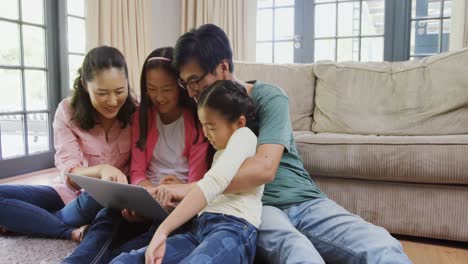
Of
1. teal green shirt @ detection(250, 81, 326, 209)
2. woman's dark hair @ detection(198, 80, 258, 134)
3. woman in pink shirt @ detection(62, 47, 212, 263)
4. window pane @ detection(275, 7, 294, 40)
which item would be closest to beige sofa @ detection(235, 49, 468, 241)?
teal green shirt @ detection(250, 81, 326, 209)

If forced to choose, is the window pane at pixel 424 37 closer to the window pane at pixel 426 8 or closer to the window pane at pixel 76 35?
the window pane at pixel 426 8

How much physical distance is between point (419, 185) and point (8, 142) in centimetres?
270

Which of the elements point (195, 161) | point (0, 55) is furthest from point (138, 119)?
point (0, 55)

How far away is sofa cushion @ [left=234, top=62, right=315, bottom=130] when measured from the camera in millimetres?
2316

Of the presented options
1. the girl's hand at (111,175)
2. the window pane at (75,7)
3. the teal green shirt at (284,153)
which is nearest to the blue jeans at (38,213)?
the girl's hand at (111,175)

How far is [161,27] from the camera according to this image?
408 cm

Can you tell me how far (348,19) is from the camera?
3.81 meters

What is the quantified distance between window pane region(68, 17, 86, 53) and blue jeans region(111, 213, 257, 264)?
8.96 feet

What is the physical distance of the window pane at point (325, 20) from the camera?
151 inches

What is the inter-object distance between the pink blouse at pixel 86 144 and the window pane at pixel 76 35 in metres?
2.06

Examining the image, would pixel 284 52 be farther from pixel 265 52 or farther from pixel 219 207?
pixel 219 207

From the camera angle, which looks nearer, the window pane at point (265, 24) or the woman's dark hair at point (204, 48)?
the woman's dark hair at point (204, 48)

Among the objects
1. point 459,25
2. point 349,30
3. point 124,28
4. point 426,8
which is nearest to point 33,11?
point 124,28

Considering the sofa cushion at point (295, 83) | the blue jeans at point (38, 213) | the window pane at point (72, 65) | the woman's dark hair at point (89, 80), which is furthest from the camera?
the window pane at point (72, 65)
